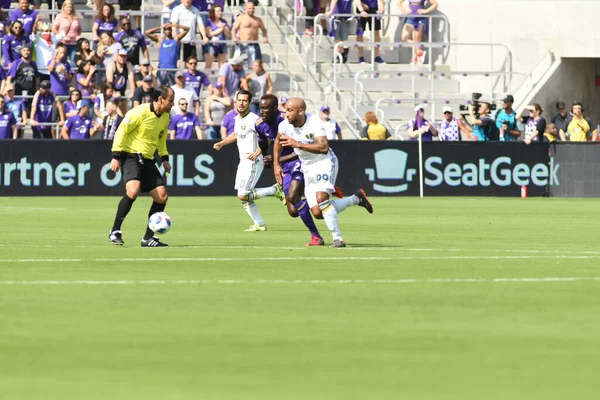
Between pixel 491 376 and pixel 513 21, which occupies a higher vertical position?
pixel 513 21

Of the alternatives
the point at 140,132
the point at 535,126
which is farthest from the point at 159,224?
the point at 535,126

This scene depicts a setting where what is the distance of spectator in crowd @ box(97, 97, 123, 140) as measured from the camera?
30062 millimetres

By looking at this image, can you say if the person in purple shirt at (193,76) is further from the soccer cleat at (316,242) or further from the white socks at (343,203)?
the white socks at (343,203)

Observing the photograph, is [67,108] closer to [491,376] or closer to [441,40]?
[441,40]

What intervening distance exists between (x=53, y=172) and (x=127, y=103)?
7.67 feet

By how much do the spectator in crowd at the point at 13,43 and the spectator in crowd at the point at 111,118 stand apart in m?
2.52

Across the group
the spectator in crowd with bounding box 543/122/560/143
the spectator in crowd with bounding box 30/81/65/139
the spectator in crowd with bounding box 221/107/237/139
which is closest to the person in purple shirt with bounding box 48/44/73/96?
the spectator in crowd with bounding box 30/81/65/139

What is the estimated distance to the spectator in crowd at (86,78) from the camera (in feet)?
103

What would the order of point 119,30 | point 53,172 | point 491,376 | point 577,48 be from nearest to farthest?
point 491,376 < point 53,172 < point 119,30 < point 577,48

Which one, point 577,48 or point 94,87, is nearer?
point 94,87

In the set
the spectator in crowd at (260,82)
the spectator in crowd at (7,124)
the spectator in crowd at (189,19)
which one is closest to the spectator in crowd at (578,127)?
the spectator in crowd at (260,82)

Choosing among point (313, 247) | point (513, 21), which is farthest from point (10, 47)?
point (313, 247)

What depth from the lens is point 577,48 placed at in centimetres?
3859

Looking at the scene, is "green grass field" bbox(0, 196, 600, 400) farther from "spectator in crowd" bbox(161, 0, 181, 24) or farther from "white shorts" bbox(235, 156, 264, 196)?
"spectator in crowd" bbox(161, 0, 181, 24)
